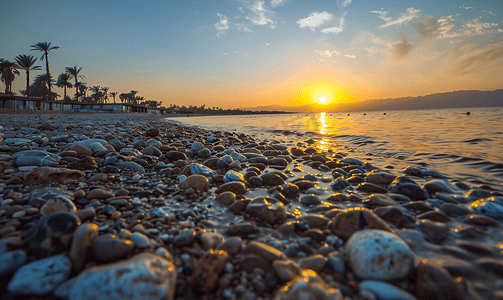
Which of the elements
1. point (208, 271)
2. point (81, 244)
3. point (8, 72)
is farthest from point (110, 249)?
point (8, 72)

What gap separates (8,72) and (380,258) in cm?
7130

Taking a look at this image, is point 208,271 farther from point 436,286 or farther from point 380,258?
point 436,286

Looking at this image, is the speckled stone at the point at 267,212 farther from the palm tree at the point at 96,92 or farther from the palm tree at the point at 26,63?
the palm tree at the point at 96,92

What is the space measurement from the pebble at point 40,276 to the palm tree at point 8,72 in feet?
219

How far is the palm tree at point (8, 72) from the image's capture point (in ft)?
144

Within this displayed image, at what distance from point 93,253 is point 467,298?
234cm

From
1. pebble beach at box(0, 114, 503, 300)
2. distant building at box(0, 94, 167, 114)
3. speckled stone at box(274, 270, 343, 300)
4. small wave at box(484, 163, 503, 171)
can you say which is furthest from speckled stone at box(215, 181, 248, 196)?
distant building at box(0, 94, 167, 114)

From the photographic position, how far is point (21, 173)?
2742 mm

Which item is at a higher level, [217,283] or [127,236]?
[127,236]

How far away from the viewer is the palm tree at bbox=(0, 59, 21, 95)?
43.9 m

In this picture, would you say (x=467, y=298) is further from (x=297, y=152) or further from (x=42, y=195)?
(x=297, y=152)

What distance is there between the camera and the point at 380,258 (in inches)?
53.6

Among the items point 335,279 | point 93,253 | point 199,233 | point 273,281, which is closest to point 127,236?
point 93,253

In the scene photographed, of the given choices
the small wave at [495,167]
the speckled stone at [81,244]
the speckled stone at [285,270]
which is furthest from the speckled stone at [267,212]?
the small wave at [495,167]
